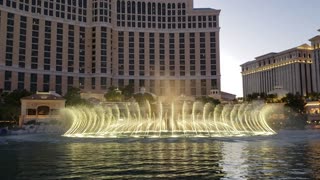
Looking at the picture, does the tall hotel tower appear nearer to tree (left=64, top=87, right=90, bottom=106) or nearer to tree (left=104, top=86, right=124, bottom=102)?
tree (left=104, top=86, right=124, bottom=102)

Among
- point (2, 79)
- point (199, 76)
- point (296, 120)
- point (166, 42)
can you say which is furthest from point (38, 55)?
point (296, 120)

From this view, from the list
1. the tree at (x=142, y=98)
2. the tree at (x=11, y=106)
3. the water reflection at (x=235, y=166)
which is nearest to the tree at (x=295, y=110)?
the tree at (x=142, y=98)

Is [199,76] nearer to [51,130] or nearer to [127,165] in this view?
[51,130]

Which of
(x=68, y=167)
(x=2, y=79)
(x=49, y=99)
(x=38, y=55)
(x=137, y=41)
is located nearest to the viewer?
(x=68, y=167)

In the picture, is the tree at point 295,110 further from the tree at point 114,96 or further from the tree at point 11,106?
the tree at point 11,106

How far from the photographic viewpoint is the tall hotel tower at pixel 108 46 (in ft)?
430

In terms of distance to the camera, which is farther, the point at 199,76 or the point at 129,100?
the point at 199,76

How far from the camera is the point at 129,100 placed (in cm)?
12456

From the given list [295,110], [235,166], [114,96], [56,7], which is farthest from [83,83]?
[235,166]

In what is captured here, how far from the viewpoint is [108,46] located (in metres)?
146

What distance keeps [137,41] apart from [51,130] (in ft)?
298

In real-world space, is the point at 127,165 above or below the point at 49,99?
below

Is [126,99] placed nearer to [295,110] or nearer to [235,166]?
[295,110]

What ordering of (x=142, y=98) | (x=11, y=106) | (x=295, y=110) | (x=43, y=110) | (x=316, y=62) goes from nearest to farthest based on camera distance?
(x=11, y=106) < (x=43, y=110) < (x=295, y=110) < (x=142, y=98) < (x=316, y=62)
